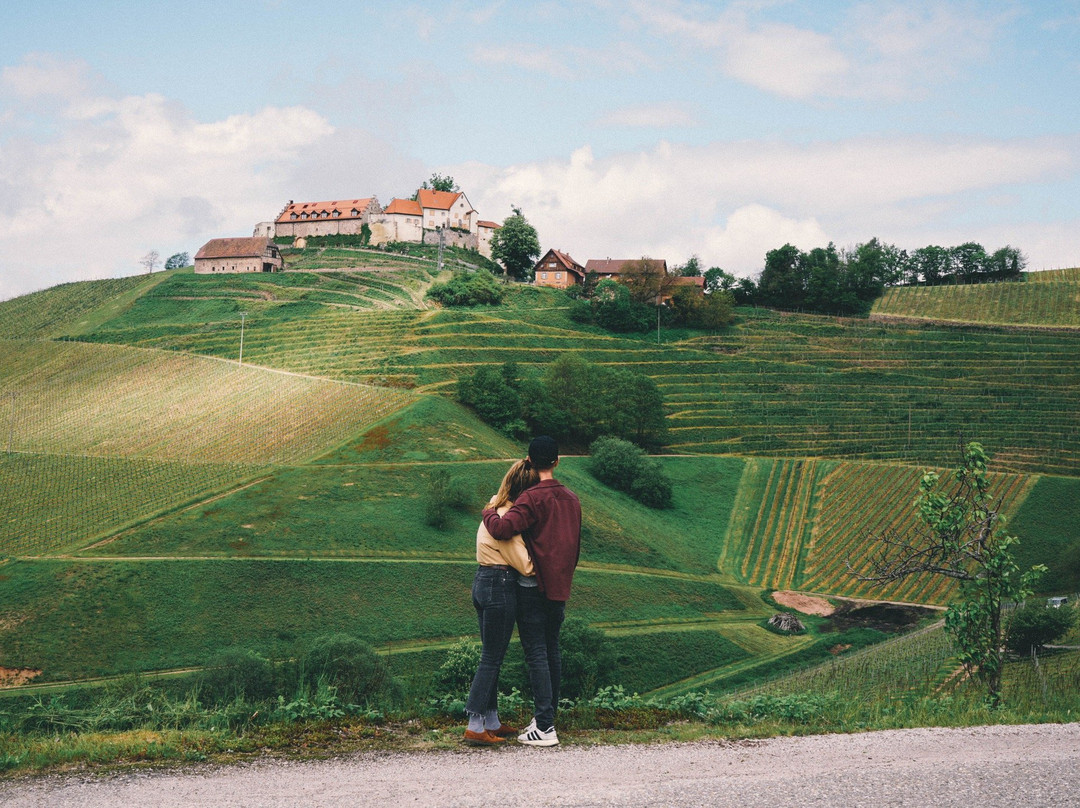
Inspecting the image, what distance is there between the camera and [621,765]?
33.2 feet

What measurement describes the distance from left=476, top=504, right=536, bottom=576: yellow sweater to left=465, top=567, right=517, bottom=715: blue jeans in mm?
129

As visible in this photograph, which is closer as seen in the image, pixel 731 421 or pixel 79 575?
pixel 79 575

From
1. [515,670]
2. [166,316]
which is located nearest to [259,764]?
[515,670]

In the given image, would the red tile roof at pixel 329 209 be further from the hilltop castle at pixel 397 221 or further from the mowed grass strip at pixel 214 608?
the mowed grass strip at pixel 214 608

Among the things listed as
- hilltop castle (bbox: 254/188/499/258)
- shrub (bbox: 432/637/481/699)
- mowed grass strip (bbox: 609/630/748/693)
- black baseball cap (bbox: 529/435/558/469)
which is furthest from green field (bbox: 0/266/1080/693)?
black baseball cap (bbox: 529/435/558/469)

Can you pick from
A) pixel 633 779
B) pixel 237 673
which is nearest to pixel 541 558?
pixel 633 779

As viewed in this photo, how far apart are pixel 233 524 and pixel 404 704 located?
52993mm

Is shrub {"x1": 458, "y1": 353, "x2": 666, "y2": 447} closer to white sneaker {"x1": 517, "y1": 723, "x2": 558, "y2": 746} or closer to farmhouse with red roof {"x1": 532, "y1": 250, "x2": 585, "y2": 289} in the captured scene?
farmhouse with red roof {"x1": 532, "y1": 250, "x2": 585, "y2": 289}

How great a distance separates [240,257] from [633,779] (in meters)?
178

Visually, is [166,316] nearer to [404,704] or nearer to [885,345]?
[885,345]

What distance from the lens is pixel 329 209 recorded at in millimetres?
189000

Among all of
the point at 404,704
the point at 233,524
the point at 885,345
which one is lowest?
the point at 233,524

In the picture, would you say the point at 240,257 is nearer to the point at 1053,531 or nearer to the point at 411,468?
the point at 411,468

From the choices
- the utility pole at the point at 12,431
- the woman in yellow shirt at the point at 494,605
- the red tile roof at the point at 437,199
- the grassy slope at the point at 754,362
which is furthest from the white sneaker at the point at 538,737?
the red tile roof at the point at 437,199
